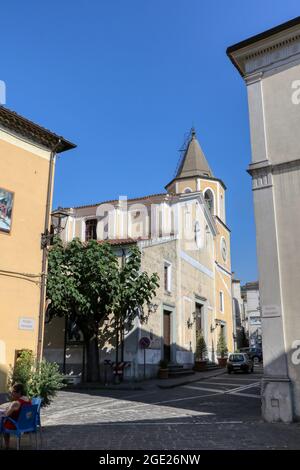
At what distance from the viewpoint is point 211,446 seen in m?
7.64

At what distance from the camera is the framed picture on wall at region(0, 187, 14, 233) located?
13531 millimetres

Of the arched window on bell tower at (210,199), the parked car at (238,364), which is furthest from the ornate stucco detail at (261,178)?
the arched window on bell tower at (210,199)

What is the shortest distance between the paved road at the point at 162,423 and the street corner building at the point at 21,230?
2392mm

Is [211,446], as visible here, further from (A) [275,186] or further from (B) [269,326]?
(A) [275,186]

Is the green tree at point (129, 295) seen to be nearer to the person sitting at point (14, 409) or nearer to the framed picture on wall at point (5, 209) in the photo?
the framed picture on wall at point (5, 209)

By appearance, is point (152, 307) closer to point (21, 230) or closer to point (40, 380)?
point (21, 230)

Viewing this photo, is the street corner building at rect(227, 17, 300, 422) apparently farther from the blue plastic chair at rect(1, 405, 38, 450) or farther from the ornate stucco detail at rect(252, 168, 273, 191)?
the blue plastic chair at rect(1, 405, 38, 450)

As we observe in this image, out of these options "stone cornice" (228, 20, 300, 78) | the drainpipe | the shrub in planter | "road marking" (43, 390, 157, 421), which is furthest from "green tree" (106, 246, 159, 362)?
"stone cornice" (228, 20, 300, 78)

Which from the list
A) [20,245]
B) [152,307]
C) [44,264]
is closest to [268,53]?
[20,245]

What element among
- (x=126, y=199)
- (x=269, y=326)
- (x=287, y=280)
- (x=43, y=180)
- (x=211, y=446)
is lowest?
(x=211, y=446)

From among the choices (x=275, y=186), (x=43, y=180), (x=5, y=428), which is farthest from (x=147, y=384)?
(x=5, y=428)

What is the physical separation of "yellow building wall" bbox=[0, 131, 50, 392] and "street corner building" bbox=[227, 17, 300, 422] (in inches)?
270

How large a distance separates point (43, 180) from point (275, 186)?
24.8ft

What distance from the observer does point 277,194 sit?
11.8m
